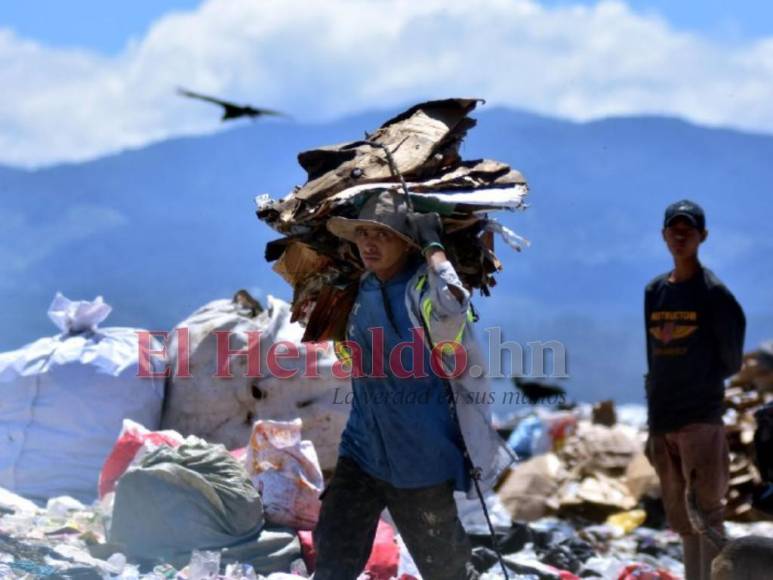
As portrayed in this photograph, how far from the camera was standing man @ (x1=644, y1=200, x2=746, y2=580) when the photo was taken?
14.4ft

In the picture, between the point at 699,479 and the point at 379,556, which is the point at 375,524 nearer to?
the point at 379,556

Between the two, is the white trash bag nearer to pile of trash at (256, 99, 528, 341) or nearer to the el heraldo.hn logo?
pile of trash at (256, 99, 528, 341)

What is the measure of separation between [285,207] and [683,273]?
1.91 m

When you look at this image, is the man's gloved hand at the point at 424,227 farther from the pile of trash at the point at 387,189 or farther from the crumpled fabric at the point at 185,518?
the crumpled fabric at the point at 185,518

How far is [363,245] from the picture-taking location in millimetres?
3170

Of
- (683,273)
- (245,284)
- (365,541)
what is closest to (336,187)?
(365,541)

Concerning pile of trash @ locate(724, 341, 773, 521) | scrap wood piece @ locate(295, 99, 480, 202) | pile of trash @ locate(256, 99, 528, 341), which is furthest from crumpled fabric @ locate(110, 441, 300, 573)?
pile of trash @ locate(724, 341, 773, 521)

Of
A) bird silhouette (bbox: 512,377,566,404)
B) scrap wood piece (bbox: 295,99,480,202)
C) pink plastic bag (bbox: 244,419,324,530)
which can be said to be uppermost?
bird silhouette (bbox: 512,377,566,404)

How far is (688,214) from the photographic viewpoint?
4.48 m

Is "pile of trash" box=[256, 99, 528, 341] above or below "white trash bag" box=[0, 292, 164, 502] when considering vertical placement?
above

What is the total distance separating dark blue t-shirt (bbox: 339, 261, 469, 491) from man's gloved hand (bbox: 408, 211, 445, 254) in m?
0.14

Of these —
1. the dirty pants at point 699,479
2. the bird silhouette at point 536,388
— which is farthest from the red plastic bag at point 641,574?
A: the bird silhouette at point 536,388

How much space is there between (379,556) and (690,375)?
142cm

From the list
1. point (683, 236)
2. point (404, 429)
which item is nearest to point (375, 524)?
point (404, 429)
